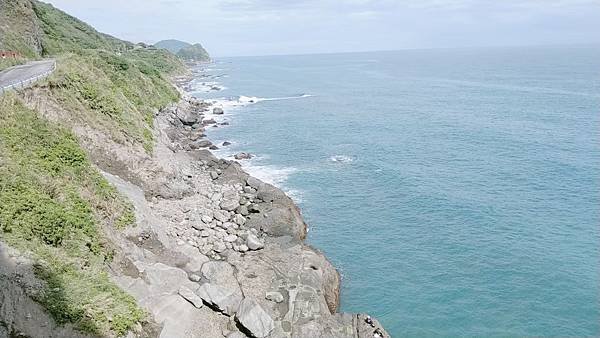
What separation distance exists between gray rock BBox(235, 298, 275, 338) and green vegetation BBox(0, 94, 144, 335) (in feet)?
15.3

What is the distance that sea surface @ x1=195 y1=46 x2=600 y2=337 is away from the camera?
27.6m

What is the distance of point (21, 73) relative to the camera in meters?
33.8

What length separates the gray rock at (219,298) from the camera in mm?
21188

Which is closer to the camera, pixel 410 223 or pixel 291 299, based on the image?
pixel 291 299

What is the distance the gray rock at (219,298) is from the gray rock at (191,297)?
1.13 feet

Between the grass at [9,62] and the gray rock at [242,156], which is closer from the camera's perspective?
the grass at [9,62]

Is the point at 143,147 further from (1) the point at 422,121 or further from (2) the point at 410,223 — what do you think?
(1) the point at 422,121

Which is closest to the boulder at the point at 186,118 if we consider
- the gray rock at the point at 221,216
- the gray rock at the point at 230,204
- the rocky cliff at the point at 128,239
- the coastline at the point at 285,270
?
the coastline at the point at 285,270

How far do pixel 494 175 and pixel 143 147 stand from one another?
35135mm

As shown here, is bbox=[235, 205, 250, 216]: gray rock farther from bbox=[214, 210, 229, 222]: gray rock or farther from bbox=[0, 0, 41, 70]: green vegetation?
bbox=[0, 0, 41, 70]: green vegetation

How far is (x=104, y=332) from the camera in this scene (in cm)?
1661

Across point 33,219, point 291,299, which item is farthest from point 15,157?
point 291,299

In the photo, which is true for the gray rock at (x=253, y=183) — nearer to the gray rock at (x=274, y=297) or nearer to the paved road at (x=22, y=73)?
the gray rock at (x=274, y=297)

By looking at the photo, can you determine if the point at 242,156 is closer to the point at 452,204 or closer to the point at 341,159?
the point at 341,159
